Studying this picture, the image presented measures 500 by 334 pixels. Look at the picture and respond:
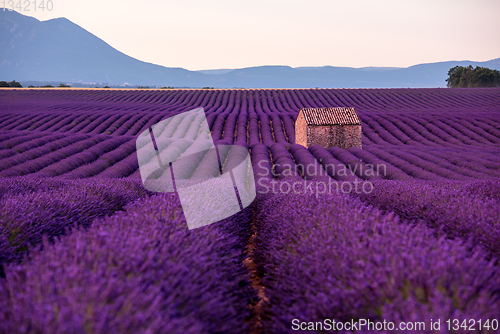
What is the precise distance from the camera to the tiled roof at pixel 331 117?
61.6 feet

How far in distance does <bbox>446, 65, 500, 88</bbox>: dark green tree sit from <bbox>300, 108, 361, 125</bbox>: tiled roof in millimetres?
59825

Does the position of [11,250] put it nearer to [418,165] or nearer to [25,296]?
[25,296]

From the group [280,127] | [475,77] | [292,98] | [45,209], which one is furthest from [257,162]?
[475,77]

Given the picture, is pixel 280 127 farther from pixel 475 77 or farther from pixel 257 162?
pixel 475 77

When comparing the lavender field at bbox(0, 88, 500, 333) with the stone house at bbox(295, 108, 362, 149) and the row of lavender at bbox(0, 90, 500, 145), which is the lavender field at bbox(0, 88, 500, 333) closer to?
the stone house at bbox(295, 108, 362, 149)

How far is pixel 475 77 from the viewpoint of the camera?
62375 mm

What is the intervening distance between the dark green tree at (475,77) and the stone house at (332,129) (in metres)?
60.1

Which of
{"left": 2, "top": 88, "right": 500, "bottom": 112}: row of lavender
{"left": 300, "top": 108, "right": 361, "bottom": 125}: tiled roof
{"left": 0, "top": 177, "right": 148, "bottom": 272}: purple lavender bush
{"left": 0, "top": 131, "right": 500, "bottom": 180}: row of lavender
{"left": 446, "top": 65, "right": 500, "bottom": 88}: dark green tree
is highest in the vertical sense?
{"left": 446, "top": 65, "right": 500, "bottom": 88}: dark green tree

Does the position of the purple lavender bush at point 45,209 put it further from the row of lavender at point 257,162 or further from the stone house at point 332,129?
the stone house at point 332,129

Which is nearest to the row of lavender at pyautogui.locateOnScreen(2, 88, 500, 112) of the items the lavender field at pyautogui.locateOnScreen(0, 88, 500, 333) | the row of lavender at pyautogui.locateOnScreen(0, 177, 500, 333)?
the lavender field at pyautogui.locateOnScreen(0, 88, 500, 333)

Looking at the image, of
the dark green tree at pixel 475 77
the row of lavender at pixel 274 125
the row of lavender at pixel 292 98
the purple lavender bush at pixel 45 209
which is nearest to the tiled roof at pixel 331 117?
the row of lavender at pixel 274 125

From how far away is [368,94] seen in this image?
149 ft

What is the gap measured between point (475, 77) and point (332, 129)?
61.8m

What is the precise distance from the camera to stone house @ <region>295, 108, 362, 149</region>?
18797 millimetres
